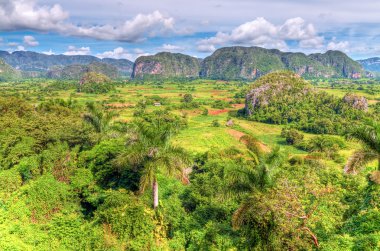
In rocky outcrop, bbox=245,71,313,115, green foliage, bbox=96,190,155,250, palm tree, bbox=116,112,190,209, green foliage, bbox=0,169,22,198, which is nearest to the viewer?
green foliage, bbox=96,190,155,250

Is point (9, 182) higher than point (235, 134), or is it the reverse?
point (9, 182)

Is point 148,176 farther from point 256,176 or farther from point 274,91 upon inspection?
point 274,91

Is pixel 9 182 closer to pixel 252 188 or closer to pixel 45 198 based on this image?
pixel 45 198

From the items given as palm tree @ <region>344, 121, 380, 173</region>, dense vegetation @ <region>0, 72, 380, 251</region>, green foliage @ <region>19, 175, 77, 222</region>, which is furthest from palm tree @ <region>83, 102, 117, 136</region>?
palm tree @ <region>344, 121, 380, 173</region>

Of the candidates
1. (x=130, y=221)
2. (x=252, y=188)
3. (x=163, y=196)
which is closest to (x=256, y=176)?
(x=252, y=188)

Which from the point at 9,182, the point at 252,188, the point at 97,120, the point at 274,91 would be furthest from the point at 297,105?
the point at 9,182

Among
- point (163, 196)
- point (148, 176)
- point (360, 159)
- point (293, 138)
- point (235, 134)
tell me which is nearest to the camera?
point (360, 159)

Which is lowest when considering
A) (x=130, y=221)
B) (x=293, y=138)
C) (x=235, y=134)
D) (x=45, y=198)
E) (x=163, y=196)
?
(x=293, y=138)

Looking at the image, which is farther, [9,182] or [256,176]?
[9,182]

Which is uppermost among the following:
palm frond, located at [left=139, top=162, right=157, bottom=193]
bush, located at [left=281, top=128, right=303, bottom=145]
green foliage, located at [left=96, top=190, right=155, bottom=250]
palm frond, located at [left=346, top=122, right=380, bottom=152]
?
palm frond, located at [left=346, top=122, right=380, bottom=152]

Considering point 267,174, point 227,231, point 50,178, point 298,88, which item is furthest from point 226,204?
point 298,88

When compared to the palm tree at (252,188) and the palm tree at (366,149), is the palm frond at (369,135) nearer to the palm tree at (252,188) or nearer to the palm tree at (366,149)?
the palm tree at (366,149)

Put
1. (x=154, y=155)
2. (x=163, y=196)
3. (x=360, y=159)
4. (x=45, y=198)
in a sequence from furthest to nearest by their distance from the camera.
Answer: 1. (x=163, y=196)
2. (x=45, y=198)
3. (x=154, y=155)
4. (x=360, y=159)

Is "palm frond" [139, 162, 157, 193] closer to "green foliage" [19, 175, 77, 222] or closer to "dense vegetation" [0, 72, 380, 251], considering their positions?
"dense vegetation" [0, 72, 380, 251]
